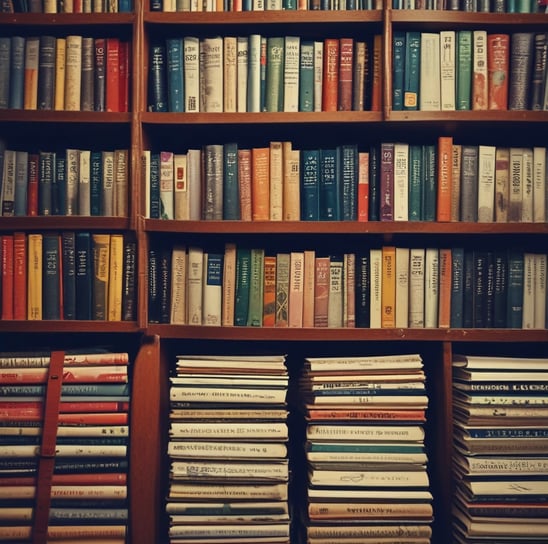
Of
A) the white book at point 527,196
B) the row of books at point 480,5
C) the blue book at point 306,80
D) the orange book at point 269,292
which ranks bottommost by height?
the orange book at point 269,292

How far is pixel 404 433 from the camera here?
1.43 metres

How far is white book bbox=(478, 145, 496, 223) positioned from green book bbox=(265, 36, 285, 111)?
1.84ft

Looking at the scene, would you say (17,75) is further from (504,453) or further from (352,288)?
(504,453)

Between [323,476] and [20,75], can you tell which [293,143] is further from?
[323,476]

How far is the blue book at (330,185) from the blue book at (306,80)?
13 centimetres

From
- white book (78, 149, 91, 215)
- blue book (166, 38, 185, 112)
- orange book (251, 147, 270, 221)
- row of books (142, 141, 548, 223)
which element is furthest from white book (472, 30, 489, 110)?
white book (78, 149, 91, 215)

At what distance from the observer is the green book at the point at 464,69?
4.80 ft

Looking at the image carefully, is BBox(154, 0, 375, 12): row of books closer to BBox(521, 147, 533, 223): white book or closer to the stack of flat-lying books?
BBox(521, 147, 533, 223): white book

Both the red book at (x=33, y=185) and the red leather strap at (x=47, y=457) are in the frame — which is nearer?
the red leather strap at (x=47, y=457)

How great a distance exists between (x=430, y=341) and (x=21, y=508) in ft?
3.81

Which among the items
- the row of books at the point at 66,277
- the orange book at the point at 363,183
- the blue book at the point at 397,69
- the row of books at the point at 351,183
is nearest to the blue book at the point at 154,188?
the row of books at the point at 351,183

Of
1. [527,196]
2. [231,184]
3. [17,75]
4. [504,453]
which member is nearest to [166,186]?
[231,184]

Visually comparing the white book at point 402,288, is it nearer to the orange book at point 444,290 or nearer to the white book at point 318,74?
the orange book at point 444,290

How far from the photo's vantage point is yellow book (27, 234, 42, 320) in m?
1.46
